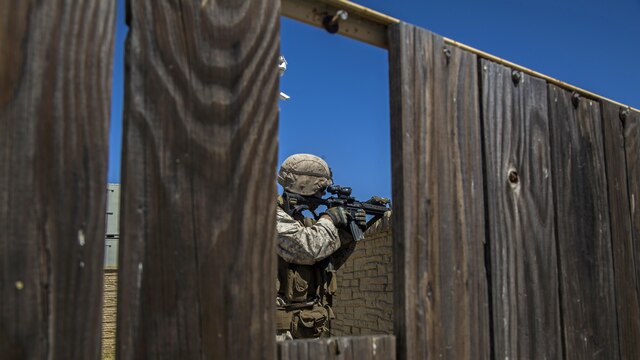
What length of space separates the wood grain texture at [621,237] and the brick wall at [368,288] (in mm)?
6031

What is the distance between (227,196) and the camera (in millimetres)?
1228

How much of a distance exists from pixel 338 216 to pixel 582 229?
4021 mm

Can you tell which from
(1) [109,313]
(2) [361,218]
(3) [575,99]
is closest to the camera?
(3) [575,99]

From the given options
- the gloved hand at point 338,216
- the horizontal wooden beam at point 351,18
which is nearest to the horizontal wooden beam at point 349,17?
the horizontal wooden beam at point 351,18

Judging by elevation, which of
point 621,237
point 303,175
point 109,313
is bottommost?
point 109,313

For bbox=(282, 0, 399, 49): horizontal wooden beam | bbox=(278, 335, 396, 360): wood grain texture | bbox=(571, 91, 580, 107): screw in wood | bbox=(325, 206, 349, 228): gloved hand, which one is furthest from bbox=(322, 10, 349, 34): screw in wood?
bbox=(325, 206, 349, 228): gloved hand

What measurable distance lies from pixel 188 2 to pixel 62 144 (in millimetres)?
393

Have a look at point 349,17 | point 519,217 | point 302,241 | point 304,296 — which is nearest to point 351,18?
point 349,17

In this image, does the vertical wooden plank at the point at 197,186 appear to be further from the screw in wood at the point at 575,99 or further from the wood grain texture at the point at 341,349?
the screw in wood at the point at 575,99

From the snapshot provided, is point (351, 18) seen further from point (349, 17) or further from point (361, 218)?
point (361, 218)

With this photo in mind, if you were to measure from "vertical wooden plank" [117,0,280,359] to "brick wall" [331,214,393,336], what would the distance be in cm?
695

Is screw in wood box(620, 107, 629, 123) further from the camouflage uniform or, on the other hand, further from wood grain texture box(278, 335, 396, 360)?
the camouflage uniform

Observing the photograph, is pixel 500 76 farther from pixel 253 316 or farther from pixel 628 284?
pixel 253 316

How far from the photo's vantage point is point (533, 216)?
1794mm
